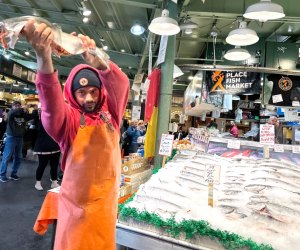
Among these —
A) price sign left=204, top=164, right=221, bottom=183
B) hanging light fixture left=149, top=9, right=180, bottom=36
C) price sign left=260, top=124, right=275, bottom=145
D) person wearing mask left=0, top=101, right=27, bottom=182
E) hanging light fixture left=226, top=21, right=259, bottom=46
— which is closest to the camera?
price sign left=204, top=164, right=221, bottom=183

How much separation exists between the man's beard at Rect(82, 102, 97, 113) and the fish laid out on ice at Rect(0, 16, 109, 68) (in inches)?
9.6

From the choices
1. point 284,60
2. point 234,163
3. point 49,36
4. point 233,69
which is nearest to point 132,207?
point 234,163

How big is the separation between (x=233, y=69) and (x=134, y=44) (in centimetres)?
396

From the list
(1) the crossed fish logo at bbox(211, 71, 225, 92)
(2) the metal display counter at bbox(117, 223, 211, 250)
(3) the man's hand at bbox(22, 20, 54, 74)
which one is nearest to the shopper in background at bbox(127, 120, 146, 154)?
(1) the crossed fish logo at bbox(211, 71, 225, 92)

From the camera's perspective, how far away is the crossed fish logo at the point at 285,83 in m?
7.90

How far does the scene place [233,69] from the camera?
726 centimetres

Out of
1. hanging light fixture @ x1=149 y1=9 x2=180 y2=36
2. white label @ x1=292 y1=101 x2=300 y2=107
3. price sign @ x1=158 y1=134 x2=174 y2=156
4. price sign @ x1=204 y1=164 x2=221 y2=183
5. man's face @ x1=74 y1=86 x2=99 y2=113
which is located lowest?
price sign @ x1=204 y1=164 x2=221 y2=183

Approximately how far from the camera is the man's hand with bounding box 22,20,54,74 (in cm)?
104

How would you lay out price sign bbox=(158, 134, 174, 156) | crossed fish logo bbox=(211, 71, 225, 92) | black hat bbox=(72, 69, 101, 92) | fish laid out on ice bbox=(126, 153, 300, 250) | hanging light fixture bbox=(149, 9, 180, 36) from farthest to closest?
crossed fish logo bbox=(211, 71, 225, 92) < hanging light fixture bbox=(149, 9, 180, 36) < price sign bbox=(158, 134, 174, 156) < fish laid out on ice bbox=(126, 153, 300, 250) < black hat bbox=(72, 69, 101, 92)

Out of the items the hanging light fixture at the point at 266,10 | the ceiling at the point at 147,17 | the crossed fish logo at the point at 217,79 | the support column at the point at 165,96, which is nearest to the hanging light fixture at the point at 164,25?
the support column at the point at 165,96

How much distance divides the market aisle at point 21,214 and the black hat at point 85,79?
2.84 metres

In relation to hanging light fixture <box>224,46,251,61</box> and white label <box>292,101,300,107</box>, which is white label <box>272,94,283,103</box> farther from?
hanging light fixture <box>224,46,251,61</box>

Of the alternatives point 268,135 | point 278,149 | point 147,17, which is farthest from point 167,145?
point 147,17

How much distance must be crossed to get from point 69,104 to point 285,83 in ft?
25.2
